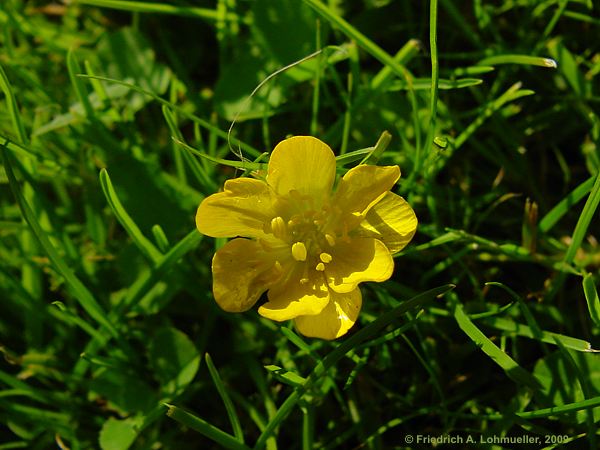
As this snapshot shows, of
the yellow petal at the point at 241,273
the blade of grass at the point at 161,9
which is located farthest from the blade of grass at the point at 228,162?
the blade of grass at the point at 161,9

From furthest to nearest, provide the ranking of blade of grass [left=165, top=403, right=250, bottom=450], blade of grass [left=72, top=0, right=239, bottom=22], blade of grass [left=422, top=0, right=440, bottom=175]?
Answer: blade of grass [left=72, top=0, right=239, bottom=22] → blade of grass [left=422, top=0, right=440, bottom=175] → blade of grass [left=165, top=403, right=250, bottom=450]

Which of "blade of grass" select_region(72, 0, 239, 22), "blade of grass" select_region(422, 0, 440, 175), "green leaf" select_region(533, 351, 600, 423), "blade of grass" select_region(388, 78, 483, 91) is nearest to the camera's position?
"blade of grass" select_region(422, 0, 440, 175)

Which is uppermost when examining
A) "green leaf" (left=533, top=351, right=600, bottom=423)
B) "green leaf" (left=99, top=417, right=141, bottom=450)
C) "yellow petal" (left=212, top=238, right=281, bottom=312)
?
"yellow petal" (left=212, top=238, right=281, bottom=312)

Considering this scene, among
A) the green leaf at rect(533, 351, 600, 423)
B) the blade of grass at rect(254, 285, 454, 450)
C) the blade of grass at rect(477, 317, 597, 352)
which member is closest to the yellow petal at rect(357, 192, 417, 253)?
the blade of grass at rect(254, 285, 454, 450)

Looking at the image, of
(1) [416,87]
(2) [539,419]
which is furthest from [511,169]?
(2) [539,419]

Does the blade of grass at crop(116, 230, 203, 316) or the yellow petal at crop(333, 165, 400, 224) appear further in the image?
the blade of grass at crop(116, 230, 203, 316)

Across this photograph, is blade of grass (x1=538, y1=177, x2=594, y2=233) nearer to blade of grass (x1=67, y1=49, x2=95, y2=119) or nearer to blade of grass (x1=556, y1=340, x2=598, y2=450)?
blade of grass (x1=556, y1=340, x2=598, y2=450)

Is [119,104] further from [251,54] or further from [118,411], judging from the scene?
[118,411]
